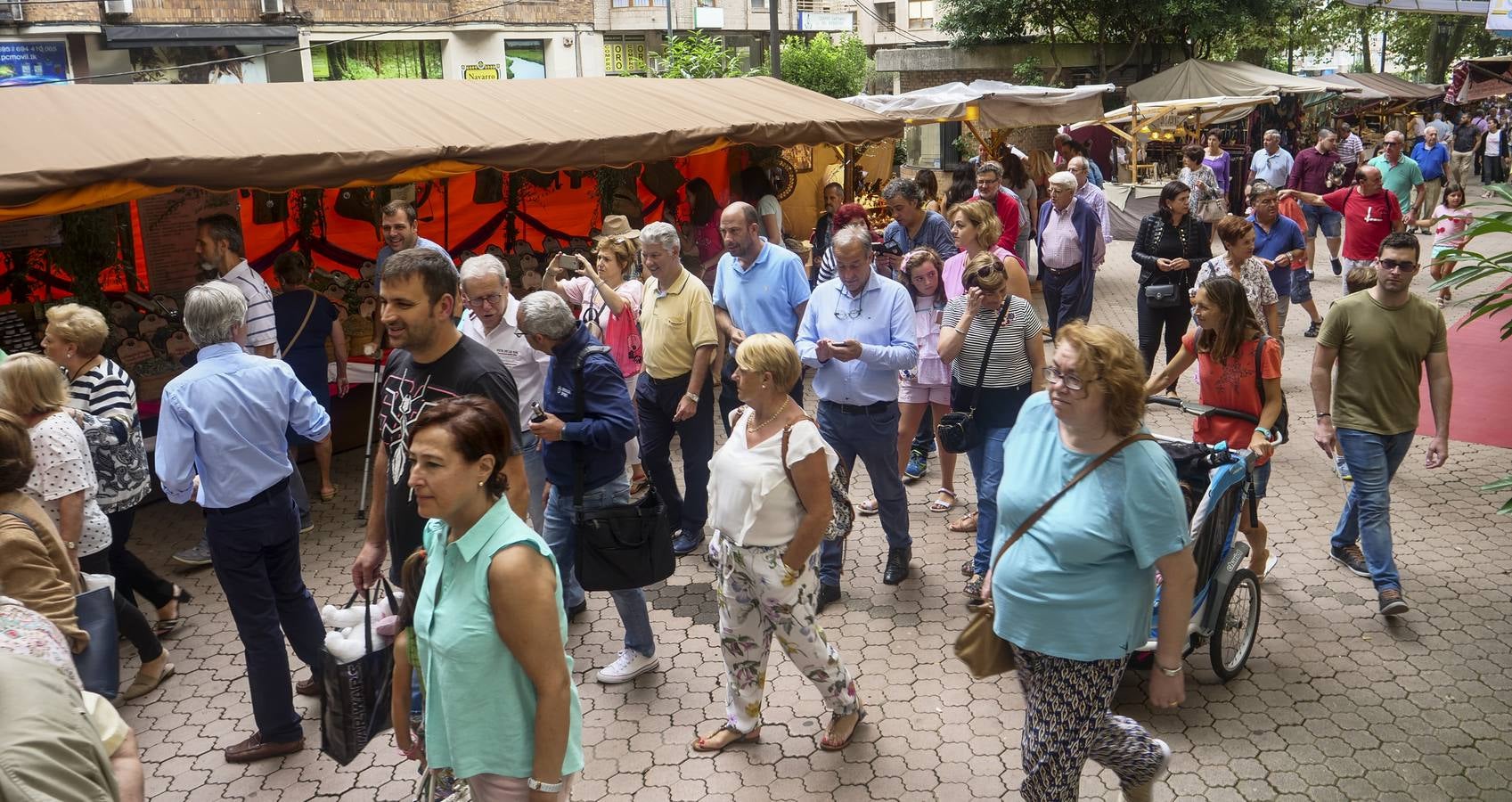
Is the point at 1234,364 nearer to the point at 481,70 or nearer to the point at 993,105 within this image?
the point at 993,105

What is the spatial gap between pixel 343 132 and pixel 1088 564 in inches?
251

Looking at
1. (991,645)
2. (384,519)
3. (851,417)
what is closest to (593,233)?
(851,417)

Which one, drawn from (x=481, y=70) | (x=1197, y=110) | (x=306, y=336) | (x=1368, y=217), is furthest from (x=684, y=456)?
(x=481, y=70)

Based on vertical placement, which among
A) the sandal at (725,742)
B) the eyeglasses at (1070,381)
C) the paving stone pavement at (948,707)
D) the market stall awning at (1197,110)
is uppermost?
the market stall awning at (1197,110)

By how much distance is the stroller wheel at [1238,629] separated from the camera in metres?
4.77

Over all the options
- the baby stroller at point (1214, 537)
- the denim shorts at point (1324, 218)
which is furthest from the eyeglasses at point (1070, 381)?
the denim shorts at point (1324, 218)

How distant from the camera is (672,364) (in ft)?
19.9

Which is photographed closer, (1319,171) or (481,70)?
(1319,171)

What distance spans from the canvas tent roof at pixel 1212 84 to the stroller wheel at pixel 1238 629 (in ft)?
67.4

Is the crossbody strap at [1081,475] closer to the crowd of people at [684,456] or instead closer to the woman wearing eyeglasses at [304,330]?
the crowd of people at [684,456]

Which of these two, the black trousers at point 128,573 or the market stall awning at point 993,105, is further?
the market stall awning at point 993,105

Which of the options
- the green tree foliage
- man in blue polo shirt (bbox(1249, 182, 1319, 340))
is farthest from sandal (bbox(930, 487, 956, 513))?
the green tree foliage

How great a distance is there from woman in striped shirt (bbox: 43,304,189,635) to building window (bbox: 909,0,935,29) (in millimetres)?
56267

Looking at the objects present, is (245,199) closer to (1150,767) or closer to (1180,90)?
(1150,767)
